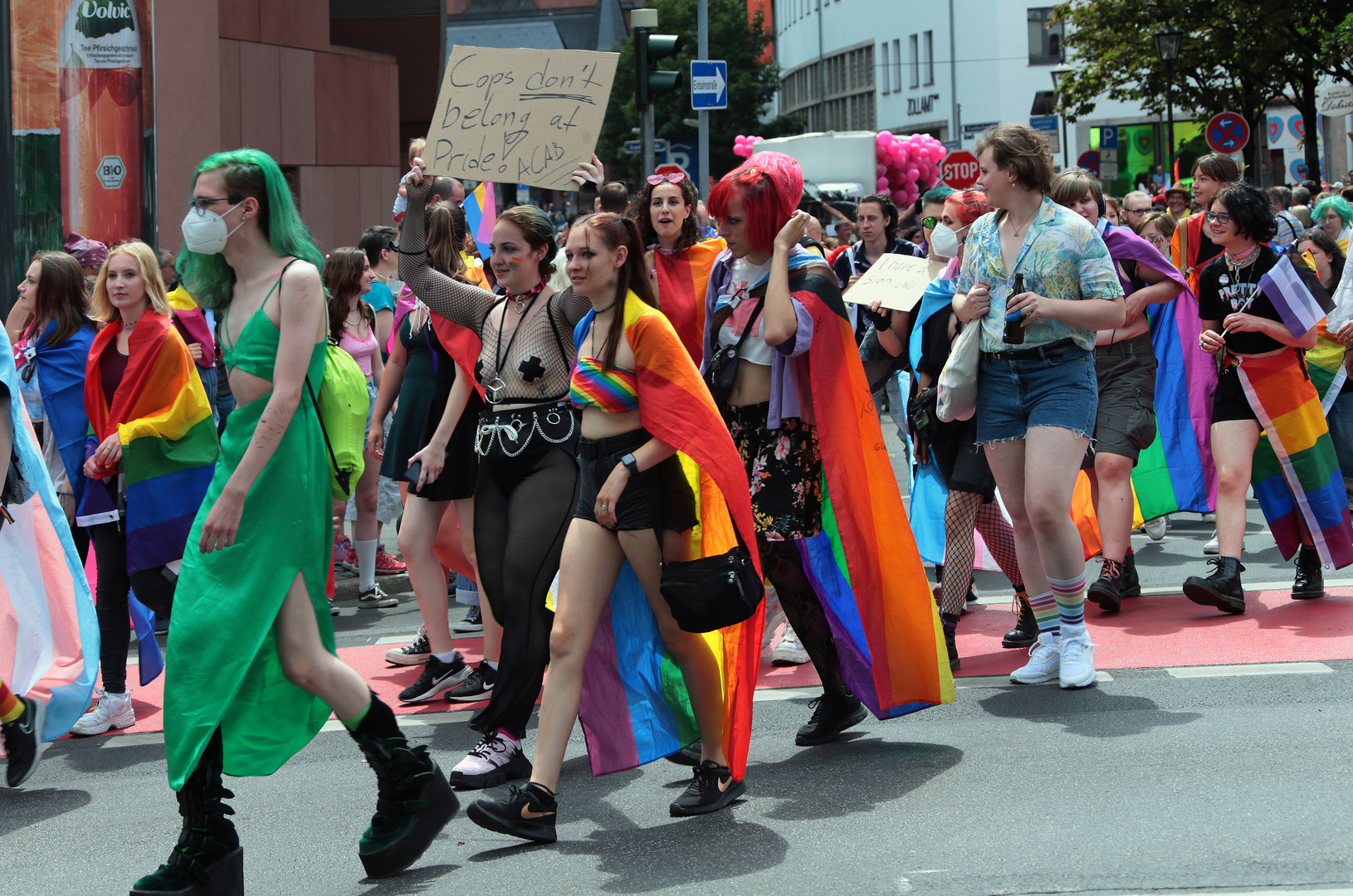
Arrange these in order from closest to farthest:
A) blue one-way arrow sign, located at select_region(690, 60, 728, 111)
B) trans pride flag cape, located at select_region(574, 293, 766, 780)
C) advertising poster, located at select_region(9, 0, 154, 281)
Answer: trans pride flag cape, located at select_region(574, 293, 766, 780) → advertising poster, located at select_region(9, 0, 154, 281) → blue one-way arrow sign, located at select_region(690, 60, 728, 111)

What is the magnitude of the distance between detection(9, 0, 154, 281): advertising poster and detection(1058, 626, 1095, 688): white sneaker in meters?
12.1

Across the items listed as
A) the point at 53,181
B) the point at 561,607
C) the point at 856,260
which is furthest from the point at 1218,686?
the point at 53,181

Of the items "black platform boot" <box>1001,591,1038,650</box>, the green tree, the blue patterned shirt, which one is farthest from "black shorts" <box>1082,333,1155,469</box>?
the green tree

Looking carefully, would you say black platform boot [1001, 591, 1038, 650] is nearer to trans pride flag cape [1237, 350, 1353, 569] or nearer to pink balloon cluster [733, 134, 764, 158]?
trans pride flag cape [1237, 350, 1353, 569]

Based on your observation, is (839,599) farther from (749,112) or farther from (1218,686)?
(749,112)

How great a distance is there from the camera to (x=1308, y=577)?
7016 millimetres

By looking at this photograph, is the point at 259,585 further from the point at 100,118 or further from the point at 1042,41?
the point at 1042,41

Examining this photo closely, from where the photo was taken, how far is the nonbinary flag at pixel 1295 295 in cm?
656

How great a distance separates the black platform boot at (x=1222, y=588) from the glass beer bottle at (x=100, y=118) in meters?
11.8

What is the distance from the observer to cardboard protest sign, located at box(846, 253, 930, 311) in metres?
6.41

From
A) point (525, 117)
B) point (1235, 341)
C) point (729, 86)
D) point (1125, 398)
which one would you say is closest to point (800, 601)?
point (525, 117)

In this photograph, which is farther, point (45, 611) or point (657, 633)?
point (45, 611)

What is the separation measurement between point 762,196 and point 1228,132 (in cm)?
1531

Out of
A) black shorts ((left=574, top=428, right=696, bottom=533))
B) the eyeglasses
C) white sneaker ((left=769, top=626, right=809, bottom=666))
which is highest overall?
the eyeglasses
